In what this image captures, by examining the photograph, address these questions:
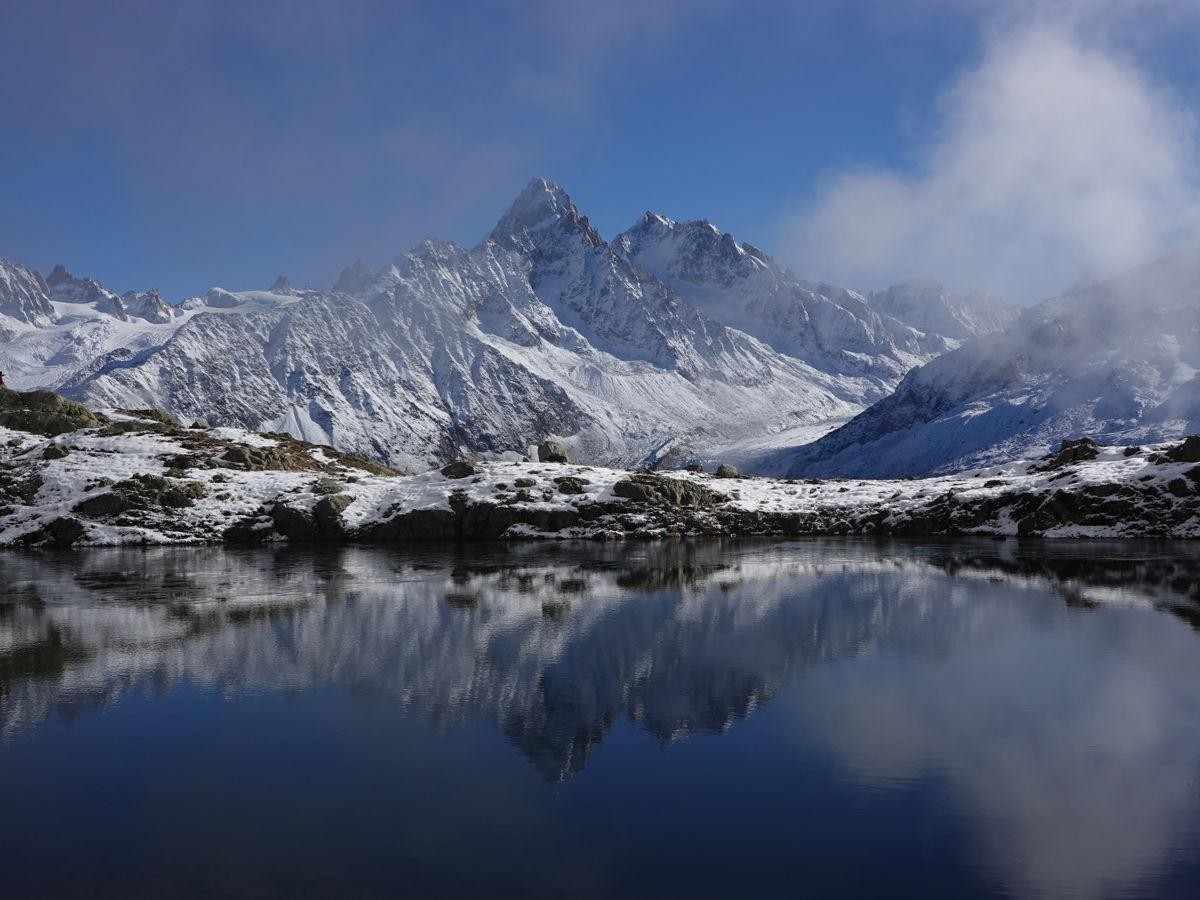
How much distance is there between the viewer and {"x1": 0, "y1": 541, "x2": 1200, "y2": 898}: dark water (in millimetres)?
16609

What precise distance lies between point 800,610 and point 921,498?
71134mm

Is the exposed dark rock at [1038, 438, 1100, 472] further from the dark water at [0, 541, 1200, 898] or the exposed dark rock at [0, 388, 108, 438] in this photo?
the exposed dark rock at [0, 388, 108, 438]

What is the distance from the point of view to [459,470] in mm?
113125

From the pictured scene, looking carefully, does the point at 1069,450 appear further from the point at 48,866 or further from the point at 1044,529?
the point at 48,866

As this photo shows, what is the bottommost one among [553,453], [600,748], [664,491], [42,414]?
[600,748]

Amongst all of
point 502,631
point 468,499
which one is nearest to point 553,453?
point 468,499

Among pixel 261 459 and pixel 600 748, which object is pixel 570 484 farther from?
pixel 600 748

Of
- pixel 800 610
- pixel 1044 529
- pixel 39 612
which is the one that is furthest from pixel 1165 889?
pixel 1044 529

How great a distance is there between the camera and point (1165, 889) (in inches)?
614

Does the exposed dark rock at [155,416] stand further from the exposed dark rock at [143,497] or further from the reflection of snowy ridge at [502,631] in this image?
the reflection of snowy ridge at [502,631]

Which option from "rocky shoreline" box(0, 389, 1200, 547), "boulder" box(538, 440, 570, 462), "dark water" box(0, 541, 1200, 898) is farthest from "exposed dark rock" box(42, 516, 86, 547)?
"boulder" box(538, 440, 570, 462)

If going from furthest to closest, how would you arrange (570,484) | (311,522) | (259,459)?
(259,459) → (570,484) → (311,522)

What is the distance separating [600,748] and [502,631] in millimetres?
17696

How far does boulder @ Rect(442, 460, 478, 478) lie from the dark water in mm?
62872
